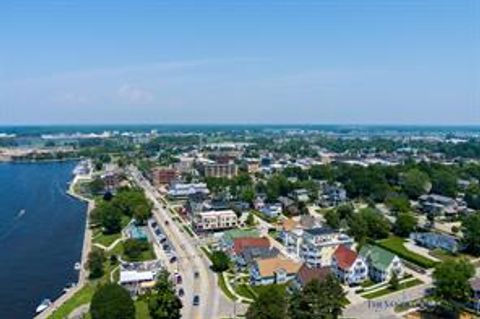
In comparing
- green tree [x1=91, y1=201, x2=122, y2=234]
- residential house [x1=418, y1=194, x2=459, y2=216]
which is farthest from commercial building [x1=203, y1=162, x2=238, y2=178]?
residential house [x1=418, y1=194, x2=459, y2=216]

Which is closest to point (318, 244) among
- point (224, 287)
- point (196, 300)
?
point (224, 287)

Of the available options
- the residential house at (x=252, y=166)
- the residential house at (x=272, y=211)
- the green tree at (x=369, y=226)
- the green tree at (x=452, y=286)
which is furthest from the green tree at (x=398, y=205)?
the residential house at (x=252, y=166)

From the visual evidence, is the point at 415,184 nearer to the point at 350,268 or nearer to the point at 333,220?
the point at 333,220

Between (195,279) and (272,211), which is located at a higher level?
(272,211)

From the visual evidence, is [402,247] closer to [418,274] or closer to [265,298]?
[418,274]

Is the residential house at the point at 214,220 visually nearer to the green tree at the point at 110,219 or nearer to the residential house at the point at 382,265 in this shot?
the green tree at the point at 110,219
